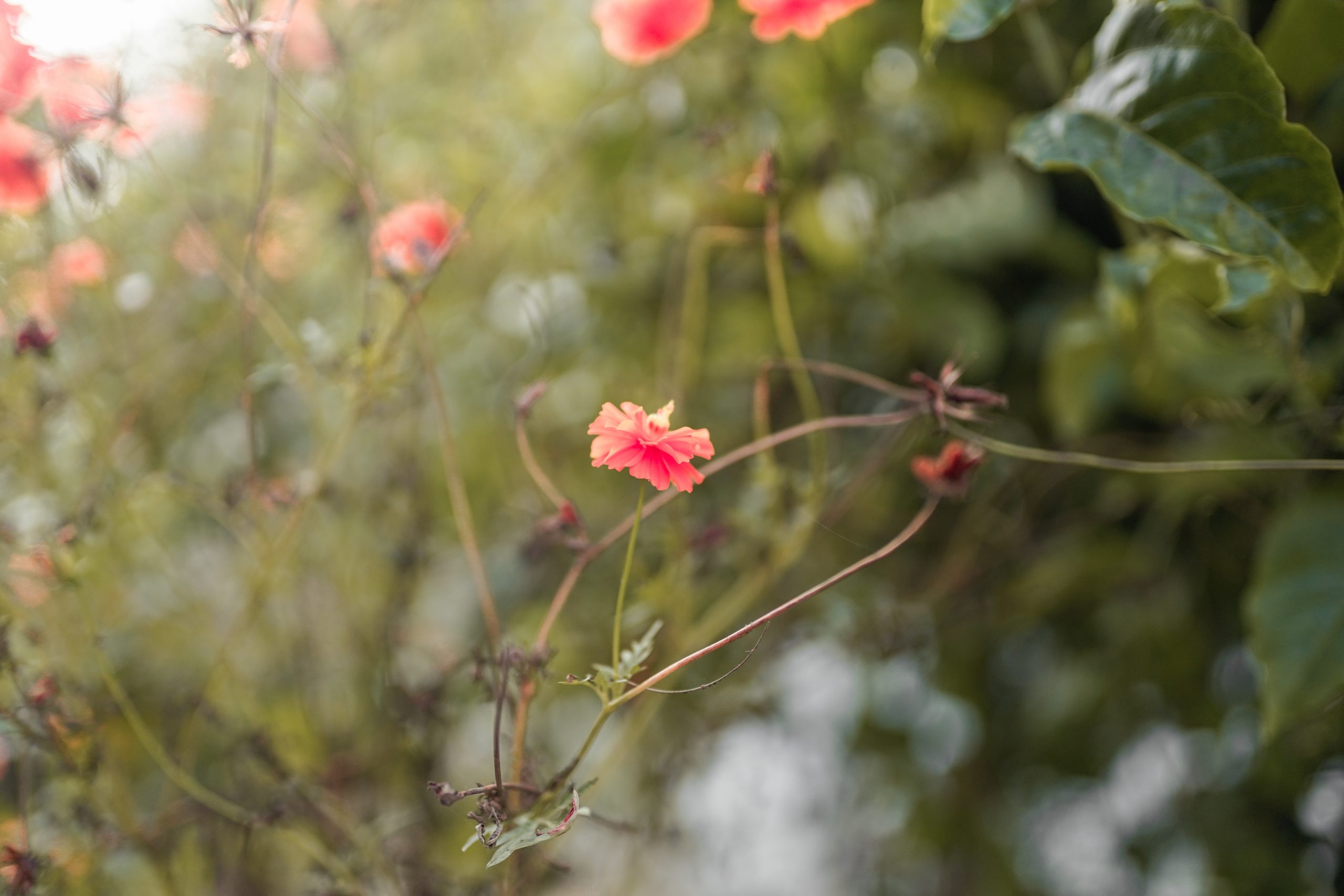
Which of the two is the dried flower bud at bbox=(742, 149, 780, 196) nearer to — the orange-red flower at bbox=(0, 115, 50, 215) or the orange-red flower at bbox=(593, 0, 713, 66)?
the orange-red flower at bbox=(593, 0, 713, 66)

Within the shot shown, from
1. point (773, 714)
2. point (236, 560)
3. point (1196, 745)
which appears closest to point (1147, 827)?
point (1196, 745)

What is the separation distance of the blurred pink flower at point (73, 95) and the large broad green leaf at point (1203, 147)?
391 millimetres

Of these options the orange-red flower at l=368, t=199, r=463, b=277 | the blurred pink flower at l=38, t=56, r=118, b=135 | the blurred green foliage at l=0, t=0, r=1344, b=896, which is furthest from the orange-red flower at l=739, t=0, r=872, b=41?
the blurred pink flower at l=38, t=56, r=118, b=135

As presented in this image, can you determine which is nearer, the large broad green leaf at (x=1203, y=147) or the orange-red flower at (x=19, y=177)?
the large broad green leaf at (x=1203, y=147)

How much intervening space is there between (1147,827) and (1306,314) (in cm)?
42

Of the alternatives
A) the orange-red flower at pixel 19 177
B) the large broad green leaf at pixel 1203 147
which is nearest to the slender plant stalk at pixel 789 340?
the large broad green leaf at pixel 1203 147

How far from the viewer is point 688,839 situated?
72 cm

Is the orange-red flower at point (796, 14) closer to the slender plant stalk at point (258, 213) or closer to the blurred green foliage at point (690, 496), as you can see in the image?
the blurred green foliage at point (690, 496)

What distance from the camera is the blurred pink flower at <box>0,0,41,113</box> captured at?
0.38 metres

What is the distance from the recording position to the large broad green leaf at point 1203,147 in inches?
12.2

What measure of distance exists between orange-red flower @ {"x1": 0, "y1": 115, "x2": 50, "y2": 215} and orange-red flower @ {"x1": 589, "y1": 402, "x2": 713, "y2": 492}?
37cm

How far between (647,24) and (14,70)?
0.99 feet


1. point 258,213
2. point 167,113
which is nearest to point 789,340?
point 258,213

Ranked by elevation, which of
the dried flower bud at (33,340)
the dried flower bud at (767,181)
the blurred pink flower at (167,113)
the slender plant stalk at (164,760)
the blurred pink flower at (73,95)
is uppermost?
the blurred pink flower at (73,95)
